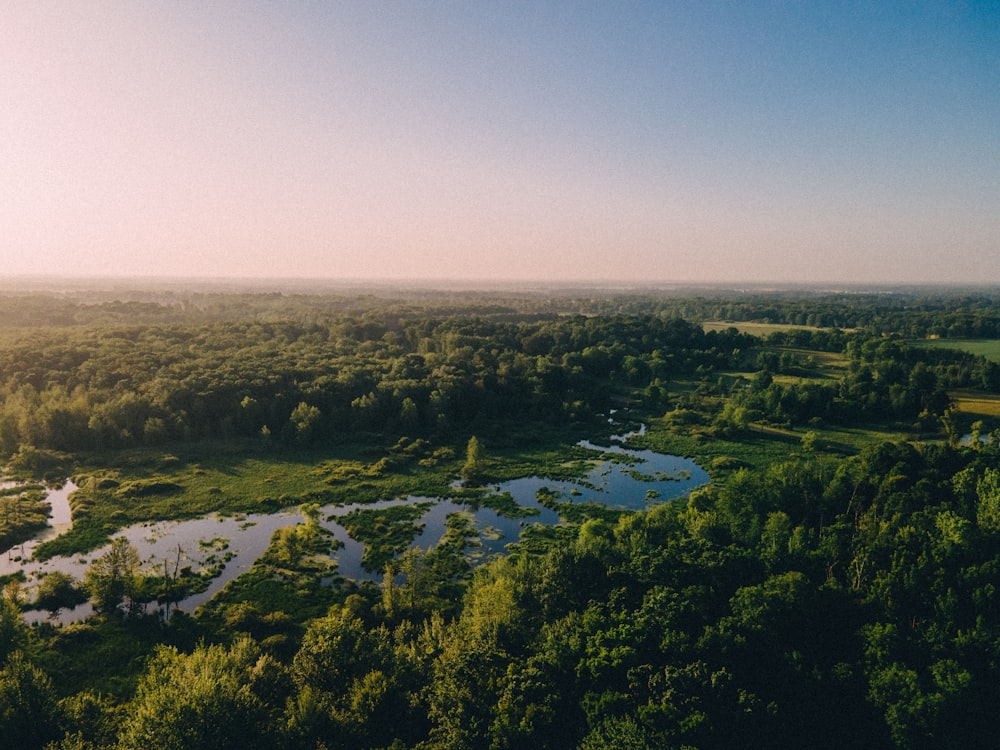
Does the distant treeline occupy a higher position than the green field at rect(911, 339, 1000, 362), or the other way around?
the green field at rect(911, 339, 1000, 362)

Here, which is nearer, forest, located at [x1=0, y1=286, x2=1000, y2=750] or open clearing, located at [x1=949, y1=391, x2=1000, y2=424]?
forest, located at [x1=0, y1=286, x2=1000, y2=750]

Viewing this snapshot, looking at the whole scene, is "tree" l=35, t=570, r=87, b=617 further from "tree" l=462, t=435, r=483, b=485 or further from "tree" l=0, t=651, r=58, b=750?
"tree" l=462, t=435, r=483, b=485

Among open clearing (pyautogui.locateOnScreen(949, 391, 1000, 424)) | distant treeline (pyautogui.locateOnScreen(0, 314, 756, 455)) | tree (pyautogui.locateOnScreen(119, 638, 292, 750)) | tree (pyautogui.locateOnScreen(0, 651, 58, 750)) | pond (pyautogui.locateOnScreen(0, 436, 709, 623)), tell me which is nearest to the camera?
tree (pyautogui.locateOnScreen(119, 638, 292, 750))

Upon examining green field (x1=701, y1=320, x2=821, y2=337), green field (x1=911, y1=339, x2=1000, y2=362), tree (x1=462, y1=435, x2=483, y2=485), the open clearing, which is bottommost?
tree (x1=462, y1=435, x2=483, y2=485)

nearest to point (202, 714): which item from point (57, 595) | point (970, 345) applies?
point (57, 595)

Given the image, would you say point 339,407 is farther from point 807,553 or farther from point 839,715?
point 839,715

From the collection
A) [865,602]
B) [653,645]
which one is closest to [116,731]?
[653,645]

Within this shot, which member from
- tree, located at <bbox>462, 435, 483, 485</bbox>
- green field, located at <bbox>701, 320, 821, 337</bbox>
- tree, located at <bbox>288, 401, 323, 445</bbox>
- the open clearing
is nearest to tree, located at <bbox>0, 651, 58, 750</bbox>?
tree, located at <bbox>462, 435, 483, 485</bbox>
